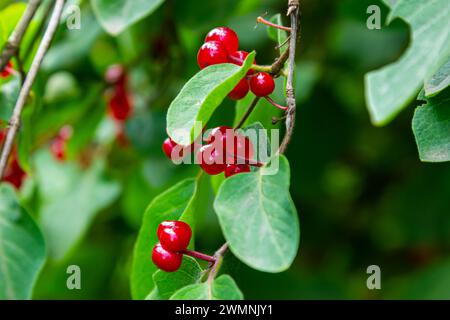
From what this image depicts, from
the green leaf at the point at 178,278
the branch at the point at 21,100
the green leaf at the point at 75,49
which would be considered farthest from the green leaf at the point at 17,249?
the green leaf at the point at 75,49

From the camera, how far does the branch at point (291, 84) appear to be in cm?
71

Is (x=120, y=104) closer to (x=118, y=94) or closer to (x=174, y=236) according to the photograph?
(x=118, y=94)

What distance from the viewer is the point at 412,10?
0.68 meters

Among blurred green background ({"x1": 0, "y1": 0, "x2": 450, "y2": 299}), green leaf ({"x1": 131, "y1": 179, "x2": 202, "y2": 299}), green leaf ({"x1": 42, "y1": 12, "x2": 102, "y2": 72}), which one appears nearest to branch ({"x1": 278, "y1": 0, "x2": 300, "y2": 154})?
green leaf ({"x1": 131, "y1": 179, "x2": 202, "y2": 299})

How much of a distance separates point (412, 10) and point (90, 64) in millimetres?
1195

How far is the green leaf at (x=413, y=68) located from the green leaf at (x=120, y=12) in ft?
1.83

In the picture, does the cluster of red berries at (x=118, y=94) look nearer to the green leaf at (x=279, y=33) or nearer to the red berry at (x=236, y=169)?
the green leaf at (x=279, y=33)

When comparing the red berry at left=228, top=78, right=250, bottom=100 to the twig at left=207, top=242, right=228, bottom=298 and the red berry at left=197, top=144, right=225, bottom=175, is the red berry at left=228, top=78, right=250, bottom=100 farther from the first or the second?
the twig at left=207, top=242, right=228, bottom=298

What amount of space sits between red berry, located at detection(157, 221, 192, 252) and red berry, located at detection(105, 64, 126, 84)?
1.09 meters

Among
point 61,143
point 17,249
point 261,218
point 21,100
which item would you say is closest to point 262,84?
point 261,218

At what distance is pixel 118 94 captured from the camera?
183 cm

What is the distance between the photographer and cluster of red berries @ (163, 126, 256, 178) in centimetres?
78

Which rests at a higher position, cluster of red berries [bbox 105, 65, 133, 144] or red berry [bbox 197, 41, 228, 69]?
cluster of red berries [bbox 105, 65, 133, 144]

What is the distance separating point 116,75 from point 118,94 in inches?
2.3
